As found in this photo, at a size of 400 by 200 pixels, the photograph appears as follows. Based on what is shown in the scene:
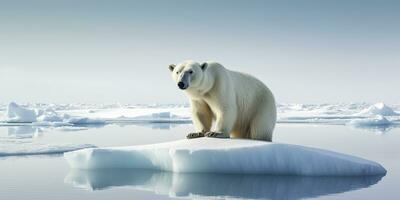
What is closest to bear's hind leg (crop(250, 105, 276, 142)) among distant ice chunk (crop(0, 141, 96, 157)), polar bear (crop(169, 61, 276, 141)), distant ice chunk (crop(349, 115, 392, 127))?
polar bear (crop(169, 61, 276, 141))

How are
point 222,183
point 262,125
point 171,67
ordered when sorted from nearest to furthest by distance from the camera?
point 222,183 → point 171,67 → point 262,125

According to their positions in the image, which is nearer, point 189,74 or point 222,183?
point 222,183

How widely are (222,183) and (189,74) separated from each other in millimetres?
1502

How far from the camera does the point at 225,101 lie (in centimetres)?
696

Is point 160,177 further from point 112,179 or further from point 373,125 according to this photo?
point 373,125

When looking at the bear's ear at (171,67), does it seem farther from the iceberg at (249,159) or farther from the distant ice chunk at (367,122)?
the distant ice chunk at (367,122)

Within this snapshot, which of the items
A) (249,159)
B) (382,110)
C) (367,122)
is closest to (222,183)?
(249,159)

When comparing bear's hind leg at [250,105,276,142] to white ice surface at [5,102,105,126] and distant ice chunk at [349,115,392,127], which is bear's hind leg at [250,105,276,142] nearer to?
distant ice chunk at [349,115,392,127]

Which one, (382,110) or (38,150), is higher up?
(38,150)

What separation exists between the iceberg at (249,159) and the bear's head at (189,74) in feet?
2.85

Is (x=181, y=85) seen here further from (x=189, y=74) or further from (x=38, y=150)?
(x=38, y=150)

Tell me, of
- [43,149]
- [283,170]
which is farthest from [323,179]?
[43,149]

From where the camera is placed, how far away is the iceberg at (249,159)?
22.1 ft

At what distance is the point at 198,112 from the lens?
24.0 feet
